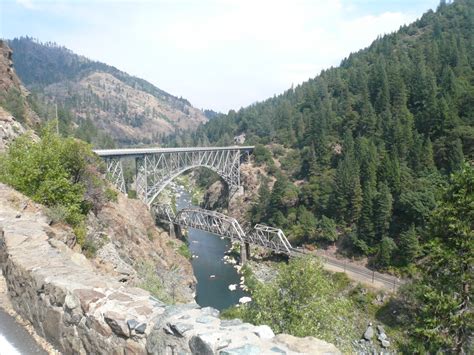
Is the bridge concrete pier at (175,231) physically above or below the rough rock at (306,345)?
below

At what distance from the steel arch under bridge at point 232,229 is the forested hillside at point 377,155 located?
162 inches

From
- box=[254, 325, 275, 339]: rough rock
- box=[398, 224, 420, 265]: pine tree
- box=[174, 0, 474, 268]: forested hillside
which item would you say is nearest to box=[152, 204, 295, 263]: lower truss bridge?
box=[174, 0, 474, 268]: forested hillside

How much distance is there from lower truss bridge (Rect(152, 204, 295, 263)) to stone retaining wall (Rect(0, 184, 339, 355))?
119 feet

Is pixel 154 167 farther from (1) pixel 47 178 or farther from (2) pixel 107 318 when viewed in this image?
(2) pixel 107 318

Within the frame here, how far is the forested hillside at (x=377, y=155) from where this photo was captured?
3847 centimetres

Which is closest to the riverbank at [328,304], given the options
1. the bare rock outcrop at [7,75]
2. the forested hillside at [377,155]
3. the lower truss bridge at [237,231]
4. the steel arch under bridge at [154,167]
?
the lower truss bridge at [237,231]

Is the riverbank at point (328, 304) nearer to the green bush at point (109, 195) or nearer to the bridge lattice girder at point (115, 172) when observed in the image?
the green bush at point (109, 195)

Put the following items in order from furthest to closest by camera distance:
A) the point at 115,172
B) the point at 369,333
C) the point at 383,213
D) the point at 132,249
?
the point at 383,213, the point at 115,172, the point at 369,333, the point at 132,249

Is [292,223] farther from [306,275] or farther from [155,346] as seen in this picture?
[155,346]

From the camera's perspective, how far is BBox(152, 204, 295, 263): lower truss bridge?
139 feet

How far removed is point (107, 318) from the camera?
14.6ft

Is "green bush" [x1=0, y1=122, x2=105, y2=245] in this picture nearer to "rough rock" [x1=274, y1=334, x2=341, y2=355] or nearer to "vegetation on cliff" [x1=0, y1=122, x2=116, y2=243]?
"vegetation on cliff" [x1=0, y1=122, x2=116, y2=243]

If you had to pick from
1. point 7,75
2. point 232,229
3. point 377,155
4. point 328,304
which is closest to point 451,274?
point 328,304

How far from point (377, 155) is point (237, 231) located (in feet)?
67.5
